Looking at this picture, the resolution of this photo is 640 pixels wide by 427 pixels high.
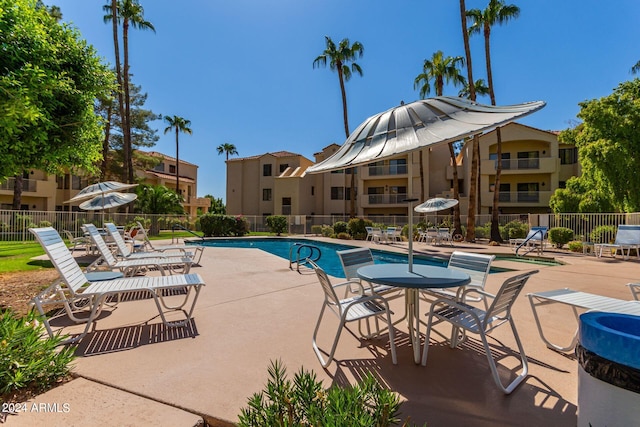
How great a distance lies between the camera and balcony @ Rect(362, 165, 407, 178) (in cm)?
3174

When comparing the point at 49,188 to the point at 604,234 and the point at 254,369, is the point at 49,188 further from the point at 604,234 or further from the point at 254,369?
the point at 604,234

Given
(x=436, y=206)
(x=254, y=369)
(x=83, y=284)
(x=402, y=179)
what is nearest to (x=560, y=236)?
(x=436, y=206)

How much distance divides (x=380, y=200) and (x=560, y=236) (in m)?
18.1

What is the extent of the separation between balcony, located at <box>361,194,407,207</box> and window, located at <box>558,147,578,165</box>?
46.7ft

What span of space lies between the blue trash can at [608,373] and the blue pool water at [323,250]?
7860 mm

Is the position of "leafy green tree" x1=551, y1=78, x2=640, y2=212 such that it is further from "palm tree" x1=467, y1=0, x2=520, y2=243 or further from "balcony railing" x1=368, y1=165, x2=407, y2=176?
"balcony railing" x1=368, y1=165, x2=407, y2=176

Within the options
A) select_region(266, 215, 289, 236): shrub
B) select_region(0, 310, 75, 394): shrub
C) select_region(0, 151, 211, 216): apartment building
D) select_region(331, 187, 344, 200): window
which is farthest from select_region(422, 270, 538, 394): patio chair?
select_region(331, 187, 344, 200): window

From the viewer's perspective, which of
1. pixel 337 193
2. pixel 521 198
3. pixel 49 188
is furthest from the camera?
pixel 337 193

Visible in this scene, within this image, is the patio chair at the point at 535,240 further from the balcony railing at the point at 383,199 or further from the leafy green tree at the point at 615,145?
the balcony railing at the point at 383,199

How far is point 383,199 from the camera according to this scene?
32.5 meters

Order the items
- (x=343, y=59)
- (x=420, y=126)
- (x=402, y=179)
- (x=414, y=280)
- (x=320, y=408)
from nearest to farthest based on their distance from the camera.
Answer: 1. (x=320, y=408)
2. (x=414, y=280)
3. (x=420, y=126)
4. (x=343, y=59)
5. (x=402, y=179)

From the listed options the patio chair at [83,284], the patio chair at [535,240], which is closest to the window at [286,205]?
the patio chair at [535,240]

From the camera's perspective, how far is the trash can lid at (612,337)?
1.36 meters

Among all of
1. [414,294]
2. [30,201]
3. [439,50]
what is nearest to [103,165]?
[30,201]
